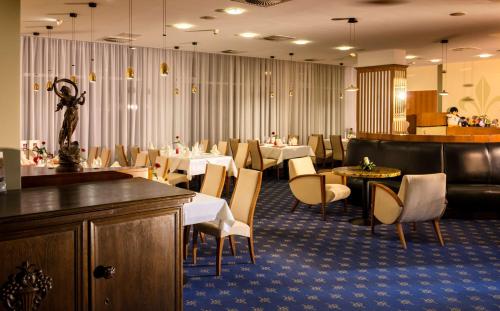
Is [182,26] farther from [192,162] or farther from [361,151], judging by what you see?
[361,151]

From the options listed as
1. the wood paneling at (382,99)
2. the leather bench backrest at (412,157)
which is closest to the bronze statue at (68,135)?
the leather bench backrest at (412,157)

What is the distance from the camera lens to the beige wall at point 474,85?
1473cm

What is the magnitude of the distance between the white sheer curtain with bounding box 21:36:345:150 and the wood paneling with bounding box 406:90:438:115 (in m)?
2.59

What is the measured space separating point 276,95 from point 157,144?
12.6ft

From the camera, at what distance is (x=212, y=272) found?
4559 millimetres

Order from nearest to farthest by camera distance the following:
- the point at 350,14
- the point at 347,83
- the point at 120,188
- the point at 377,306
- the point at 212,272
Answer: the point at 120,188, the point at 377,306, the point at 212,272, the point at 350,14, the point at 347,83

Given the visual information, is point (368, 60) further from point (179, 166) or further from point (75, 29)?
point (75, 29)

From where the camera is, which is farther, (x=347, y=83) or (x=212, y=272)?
(x=347, y=83)

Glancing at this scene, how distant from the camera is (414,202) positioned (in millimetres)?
5516

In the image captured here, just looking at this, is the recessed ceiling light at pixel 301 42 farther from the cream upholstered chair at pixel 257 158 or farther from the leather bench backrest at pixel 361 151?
the leather bench backrest at pixel 361 151

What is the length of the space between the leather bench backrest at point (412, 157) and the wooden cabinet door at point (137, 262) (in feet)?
18.3

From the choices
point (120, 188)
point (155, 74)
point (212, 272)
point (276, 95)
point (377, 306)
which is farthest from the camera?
point (276, 95)

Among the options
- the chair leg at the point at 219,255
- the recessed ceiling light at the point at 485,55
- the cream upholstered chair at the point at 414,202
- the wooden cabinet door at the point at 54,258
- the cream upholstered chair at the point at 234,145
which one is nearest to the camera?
the wooden cabinet door at the point at 54,258

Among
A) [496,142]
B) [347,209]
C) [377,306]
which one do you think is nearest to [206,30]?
[347,209]
